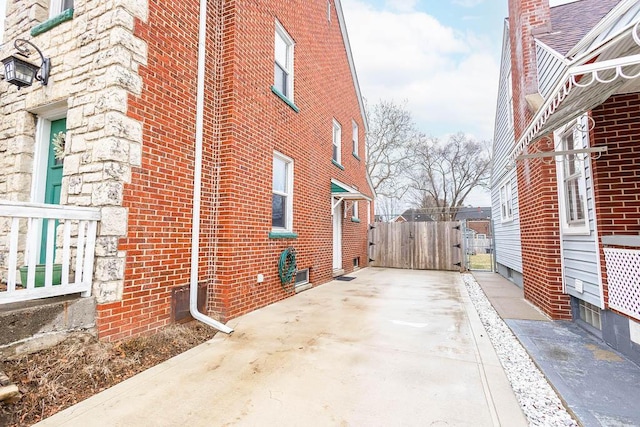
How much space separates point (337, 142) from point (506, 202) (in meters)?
5.34

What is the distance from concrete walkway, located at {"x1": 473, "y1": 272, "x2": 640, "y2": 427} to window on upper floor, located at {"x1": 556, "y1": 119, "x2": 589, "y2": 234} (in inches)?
53.4

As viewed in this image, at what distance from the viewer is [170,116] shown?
3.79m

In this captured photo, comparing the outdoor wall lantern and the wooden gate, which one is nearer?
the outdoor wall lantern

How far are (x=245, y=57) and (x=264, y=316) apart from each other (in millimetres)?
4019


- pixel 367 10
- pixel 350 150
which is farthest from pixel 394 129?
pixel 350 150

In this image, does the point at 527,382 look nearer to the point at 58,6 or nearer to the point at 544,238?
the point at 544,238

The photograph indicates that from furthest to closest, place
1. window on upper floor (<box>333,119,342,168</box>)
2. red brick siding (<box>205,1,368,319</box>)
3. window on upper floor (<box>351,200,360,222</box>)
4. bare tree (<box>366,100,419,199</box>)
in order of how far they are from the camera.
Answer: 1. bare tree (<box>366,100,419,199</box>)
2. window on upper floor (<box>351,200,360,222</box>)
3. window on upper floor (<box>333,119,342,168</box>)
4. red brick siding (<box>205,1,368,319</box>)

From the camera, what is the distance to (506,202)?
9.16m

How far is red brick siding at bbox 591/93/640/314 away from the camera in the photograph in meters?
3.46

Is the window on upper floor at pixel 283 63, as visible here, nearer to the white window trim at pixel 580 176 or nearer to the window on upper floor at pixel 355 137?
the white window trim at pixel 580 176

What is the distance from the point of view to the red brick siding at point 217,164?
11.2 ft

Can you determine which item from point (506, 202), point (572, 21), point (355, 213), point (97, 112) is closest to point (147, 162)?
point (97, 112)

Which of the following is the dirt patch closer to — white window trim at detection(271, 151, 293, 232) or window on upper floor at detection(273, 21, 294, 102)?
white window trim at detection(271, 151, 293, 232)

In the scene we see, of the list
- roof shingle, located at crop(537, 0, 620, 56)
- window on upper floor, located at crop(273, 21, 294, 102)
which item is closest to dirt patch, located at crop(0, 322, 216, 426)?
window on upper floor, located at crop(273, 21, 294, 102)
